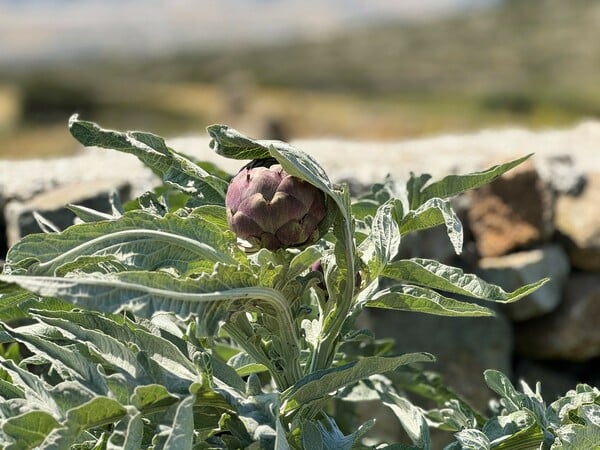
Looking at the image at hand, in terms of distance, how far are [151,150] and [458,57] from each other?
112ft

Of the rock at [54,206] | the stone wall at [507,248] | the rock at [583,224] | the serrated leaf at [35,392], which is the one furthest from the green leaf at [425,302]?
the rock at [583,224]

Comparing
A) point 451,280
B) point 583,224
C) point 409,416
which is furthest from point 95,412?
point 583,224

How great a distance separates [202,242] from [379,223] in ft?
0.65

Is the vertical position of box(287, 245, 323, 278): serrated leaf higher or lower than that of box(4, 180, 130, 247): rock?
higher

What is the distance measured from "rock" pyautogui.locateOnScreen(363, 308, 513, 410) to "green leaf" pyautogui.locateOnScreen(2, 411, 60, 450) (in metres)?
1.47

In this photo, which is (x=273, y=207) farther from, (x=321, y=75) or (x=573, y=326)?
(x=321, y=75)

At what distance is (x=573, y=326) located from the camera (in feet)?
7.73

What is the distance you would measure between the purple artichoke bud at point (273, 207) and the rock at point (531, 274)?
1378 mm

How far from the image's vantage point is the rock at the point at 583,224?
7.43 ft

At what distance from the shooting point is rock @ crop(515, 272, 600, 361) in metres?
2.35

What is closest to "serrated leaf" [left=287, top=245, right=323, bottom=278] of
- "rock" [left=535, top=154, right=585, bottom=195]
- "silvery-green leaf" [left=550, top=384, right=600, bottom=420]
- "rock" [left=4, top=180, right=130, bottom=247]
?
"silvery-green leaf" [left=550, top=384, right=600, bottom=420]

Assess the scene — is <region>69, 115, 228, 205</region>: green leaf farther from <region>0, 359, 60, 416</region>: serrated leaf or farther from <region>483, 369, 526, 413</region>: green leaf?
<region>483, 369, 526, 413</region>: green leaf

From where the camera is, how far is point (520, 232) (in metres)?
2.27

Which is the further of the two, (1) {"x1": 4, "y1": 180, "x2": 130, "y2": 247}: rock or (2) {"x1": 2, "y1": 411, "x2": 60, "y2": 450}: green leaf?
(1) {"x1": 4, "y1": 180, "x2": 130, "y2": 247}: rock
